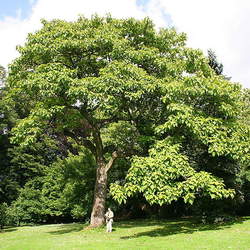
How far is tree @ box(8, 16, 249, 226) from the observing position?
1533 centimetres

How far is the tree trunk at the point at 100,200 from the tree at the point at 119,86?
60 mm

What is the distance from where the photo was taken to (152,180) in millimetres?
13133

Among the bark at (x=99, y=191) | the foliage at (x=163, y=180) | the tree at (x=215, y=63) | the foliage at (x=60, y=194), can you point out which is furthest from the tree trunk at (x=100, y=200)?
the tree at (x=215, y=63)

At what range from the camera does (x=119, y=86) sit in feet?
50.7

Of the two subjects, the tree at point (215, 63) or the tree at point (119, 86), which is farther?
the tree at point (215, 63)

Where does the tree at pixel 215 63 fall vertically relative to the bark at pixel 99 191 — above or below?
above

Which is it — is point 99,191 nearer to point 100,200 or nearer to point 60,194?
point 100,200

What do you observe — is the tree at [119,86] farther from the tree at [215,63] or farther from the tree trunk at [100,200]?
Answer: the tree at [215,63]

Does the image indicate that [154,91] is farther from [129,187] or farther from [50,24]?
[50,24]

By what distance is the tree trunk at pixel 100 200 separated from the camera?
18.8m

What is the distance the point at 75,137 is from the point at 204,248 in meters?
12.3

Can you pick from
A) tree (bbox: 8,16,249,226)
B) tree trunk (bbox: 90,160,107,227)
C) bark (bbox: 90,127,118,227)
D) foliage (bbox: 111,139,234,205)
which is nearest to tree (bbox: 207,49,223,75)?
tree (bbox: 8,16,249,226)

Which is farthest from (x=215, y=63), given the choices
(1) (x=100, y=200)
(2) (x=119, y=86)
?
(1) (x=100, y=200)

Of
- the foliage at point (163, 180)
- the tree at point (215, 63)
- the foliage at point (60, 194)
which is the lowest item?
the foliage at point (163, 180)
